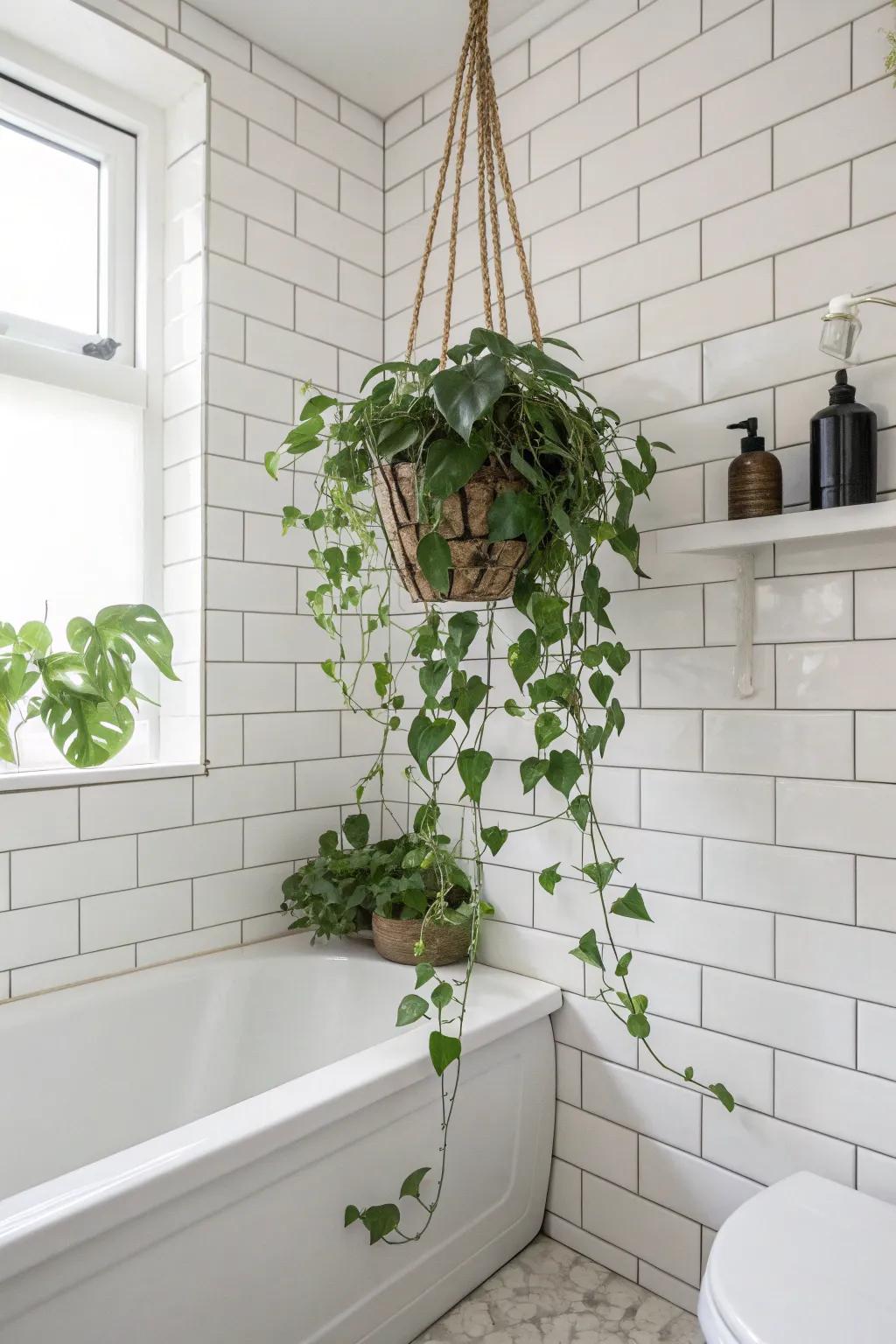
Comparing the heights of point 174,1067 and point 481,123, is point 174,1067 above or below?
below

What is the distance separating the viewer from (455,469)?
3.90 ft

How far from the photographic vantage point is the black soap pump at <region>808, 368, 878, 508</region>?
1.33m

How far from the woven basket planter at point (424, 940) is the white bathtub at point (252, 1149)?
0.03 metres

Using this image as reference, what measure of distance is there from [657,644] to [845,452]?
49 cm

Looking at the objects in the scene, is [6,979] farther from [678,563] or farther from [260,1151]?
[678,563]

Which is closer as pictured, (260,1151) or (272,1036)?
(260,1151)

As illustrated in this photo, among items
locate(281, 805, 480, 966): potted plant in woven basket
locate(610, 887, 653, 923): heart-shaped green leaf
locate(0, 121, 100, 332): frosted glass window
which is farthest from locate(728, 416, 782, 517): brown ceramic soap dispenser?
locate(0, 121, 100, 332): frosted glass window

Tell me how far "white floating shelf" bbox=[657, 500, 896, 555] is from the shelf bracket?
3 cm

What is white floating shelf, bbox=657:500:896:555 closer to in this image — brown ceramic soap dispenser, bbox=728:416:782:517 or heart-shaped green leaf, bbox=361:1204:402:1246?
brown ceramic soap dispenser, bbox=728:416:782:517

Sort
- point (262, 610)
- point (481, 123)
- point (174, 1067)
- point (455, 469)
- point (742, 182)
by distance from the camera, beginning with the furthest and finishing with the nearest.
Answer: point (262, 610) → point (174, 1067) → point (742, 182) → point (481, 123) → point (455, 469)

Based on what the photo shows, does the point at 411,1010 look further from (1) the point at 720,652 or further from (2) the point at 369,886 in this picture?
(1) the point at 720,652

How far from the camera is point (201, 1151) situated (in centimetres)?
116

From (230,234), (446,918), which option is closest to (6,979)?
(446,918)

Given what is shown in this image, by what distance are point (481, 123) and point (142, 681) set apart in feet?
4.41
